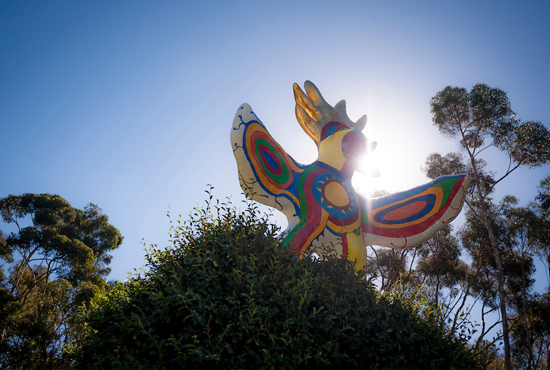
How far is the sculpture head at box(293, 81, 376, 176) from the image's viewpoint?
23.5 feet

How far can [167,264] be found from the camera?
412cm

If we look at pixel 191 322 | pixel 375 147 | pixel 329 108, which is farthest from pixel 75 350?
pixel 375 147

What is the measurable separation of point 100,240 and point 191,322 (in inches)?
712

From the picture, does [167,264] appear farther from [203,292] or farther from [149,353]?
[149,353]

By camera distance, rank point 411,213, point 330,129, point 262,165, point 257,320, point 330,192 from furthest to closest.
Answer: point 330,129
point 411,213
point 330,192
point 262,165
point 257,320

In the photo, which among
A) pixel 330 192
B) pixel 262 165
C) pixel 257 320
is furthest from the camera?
pixel 330 192

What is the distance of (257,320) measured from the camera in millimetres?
3340

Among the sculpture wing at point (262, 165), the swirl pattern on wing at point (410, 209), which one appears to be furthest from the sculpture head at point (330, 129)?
the sculpture wing at point (262, 165)

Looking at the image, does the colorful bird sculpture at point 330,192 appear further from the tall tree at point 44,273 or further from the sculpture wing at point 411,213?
the tall tree at point 44,273

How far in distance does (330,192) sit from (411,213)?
73.3 inches

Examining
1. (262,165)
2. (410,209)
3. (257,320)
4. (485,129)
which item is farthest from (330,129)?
(485,129)

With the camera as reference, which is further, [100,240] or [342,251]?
[100,240]

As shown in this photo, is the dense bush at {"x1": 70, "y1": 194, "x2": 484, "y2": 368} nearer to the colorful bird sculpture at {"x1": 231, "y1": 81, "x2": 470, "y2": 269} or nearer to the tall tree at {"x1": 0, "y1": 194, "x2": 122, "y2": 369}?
the colorful bird sculpture at {"x1": 231, "y1": 81, "x2": 470, "y2": 269}

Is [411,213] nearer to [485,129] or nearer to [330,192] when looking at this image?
[330,192]
